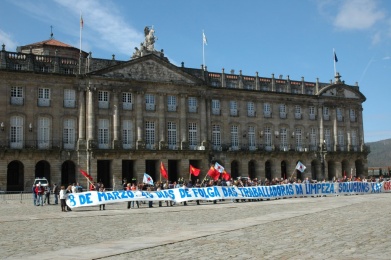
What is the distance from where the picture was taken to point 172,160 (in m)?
53.6

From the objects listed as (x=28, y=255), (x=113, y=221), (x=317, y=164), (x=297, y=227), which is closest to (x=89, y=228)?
(x=113, y=221)

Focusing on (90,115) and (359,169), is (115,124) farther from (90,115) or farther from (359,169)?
(359,169)

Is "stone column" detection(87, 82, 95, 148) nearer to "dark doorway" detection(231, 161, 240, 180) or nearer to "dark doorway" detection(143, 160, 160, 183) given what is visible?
"dark doorway" detection(143, 160, 160, 183)

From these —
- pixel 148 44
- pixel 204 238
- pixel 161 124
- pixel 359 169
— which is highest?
pixel 148 44

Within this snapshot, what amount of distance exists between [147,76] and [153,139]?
21.9ft

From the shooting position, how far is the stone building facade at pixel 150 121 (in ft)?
152

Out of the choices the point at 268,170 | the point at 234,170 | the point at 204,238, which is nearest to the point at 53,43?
the point at 234,170

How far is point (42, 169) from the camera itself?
49.3 meters

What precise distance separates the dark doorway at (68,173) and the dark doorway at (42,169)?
147 centimetres

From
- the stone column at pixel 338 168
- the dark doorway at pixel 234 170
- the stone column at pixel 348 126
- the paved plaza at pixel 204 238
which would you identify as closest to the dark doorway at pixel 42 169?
the dark doorway at pixel 234 170

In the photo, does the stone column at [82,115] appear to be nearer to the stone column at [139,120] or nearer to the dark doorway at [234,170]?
the stone column at [139,120]

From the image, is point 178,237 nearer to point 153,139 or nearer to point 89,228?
point 89,228

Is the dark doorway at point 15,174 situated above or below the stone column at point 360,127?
below

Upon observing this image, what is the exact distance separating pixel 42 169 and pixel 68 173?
2.60 metres
